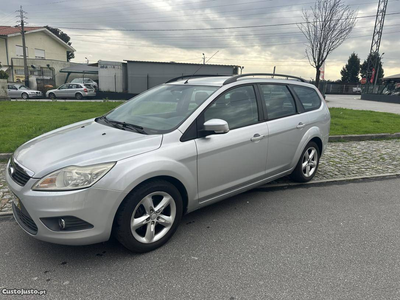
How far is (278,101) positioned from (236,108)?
0.93m

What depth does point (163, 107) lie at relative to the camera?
3723 millimetres

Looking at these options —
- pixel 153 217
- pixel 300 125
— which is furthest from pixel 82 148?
pixel 300 125

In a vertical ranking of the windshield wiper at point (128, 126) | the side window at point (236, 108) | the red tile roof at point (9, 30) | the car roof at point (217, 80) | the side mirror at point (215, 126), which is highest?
the red tile roof at point (9, 30)

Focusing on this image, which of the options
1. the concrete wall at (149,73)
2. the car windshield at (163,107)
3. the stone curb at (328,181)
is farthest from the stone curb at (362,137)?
the concrete wall at (149,73)

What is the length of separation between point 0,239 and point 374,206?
4638 mm

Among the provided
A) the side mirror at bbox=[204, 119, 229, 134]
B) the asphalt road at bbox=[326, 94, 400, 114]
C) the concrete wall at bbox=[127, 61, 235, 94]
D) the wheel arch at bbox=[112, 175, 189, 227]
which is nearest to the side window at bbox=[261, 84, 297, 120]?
the side mirror at bbox=[204, 119, 229, 134]

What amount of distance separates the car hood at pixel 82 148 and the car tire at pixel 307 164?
2.67 meters

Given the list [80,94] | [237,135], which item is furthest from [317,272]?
[80,94]

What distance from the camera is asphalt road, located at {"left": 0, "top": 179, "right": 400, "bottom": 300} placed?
94.5 inches

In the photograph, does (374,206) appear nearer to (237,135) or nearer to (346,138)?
(237,135)

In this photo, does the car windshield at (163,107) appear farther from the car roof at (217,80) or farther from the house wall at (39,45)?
the house wall at (39,45)

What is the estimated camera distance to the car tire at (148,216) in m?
2.67

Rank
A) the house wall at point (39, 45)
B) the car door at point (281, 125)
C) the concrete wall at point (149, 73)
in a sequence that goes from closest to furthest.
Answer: the car door at point (281, 125) → the concrete wall at point (149, 73) → the house wall at point (39, 45)

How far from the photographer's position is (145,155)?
2.77m
